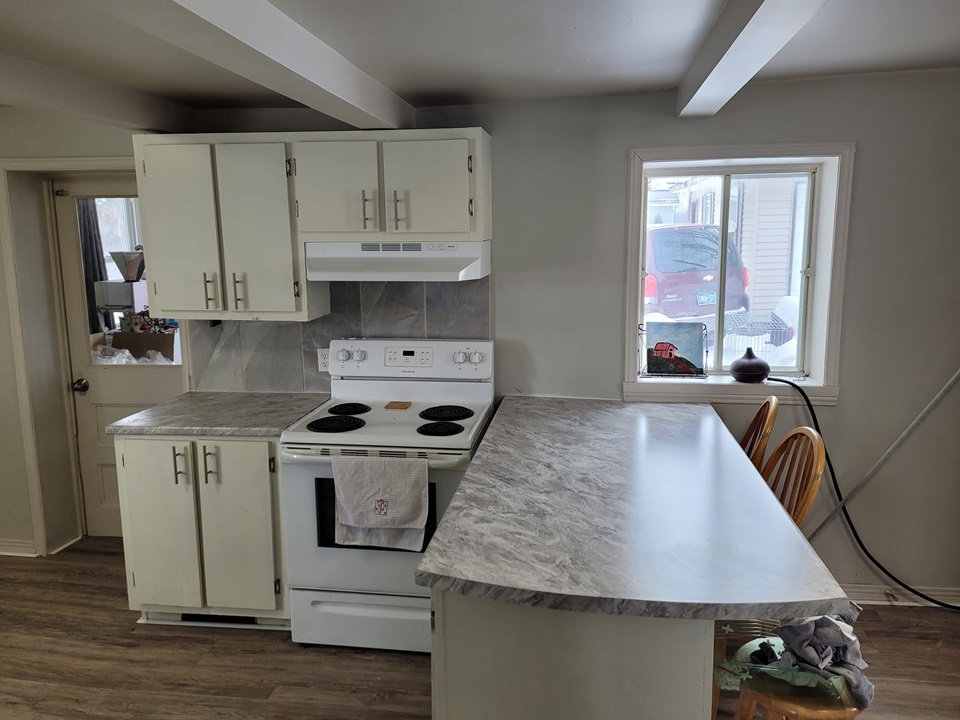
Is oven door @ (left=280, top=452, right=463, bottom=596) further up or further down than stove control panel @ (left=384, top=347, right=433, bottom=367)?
further down

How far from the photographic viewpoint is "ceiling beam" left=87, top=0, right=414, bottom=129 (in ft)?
4.75

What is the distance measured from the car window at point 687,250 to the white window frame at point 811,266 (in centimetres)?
14

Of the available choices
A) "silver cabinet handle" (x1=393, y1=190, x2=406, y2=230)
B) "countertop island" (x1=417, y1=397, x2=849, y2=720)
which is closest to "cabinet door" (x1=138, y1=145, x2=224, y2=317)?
"silver cabinet handle" (x1=393, y1=190, x2=406, y2=230)

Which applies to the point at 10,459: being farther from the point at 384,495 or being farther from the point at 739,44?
the point at 739,44

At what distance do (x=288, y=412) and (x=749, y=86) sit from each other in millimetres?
2396

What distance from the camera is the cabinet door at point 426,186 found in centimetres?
281

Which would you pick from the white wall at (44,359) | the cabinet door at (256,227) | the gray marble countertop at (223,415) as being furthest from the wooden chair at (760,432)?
the white wall at (44,359)

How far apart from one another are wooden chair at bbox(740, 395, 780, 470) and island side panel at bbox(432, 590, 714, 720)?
1258 millimetres

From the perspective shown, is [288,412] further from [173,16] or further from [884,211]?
[884,211]

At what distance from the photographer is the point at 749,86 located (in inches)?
114

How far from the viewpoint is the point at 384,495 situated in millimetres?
2600

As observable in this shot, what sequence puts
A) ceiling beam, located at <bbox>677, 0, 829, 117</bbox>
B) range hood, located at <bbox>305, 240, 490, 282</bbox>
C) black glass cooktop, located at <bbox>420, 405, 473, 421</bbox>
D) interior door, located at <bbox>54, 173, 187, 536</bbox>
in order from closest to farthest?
1. ceiling beam, located at <bbox>677, 0, 829, 117</bbox>
2. range hood, located at <bbox>305, 240, 490, 282</bbox>
3. black glass cooktop, located at <bbox>420, 405, 473, 421</bbox>
4. interior door, located at <bbox>54, 173, 187, 536</bbox>

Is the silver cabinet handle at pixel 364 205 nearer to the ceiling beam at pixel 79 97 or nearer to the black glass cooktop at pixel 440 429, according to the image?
the black glass cooktop at pixel 440 429

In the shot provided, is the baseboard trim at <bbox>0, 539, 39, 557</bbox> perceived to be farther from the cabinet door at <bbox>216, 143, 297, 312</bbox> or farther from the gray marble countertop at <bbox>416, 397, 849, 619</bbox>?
the gray marble countertop at <bbox>416, 397, 849, 619</bbox>
